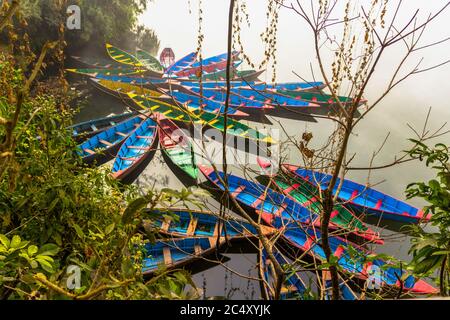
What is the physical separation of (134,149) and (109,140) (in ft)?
2.76

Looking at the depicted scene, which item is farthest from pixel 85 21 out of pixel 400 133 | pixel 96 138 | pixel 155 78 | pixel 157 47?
pixel 400 133

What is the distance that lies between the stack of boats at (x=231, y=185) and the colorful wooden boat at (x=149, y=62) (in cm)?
4

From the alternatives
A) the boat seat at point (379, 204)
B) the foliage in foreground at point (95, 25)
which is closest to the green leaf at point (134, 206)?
the boat seat at point (379, 204)

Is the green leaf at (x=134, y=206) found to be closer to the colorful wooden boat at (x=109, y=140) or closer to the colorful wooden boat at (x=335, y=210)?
the colorful wooden boat at (x=335, y=210)

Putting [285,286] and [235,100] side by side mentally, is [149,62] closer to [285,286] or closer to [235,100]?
[235,100]

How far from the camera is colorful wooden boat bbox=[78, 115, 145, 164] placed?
6.75 m

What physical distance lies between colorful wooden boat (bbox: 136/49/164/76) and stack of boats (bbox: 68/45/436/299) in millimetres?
41

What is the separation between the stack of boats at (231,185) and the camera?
174 cm

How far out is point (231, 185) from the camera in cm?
627

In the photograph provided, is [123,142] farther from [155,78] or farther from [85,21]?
[85,21]

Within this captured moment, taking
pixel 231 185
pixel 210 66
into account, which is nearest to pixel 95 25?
pixel 210 66

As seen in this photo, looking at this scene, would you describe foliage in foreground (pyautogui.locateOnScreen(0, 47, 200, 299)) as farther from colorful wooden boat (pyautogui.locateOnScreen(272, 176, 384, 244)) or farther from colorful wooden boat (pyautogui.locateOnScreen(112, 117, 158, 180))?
colorful wooden boat (pyautogui.locateOnScreen(112, 117, 158, 180))

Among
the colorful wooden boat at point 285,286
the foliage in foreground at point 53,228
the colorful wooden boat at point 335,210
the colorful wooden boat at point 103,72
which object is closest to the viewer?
the foliage in foreground at point 53,228
